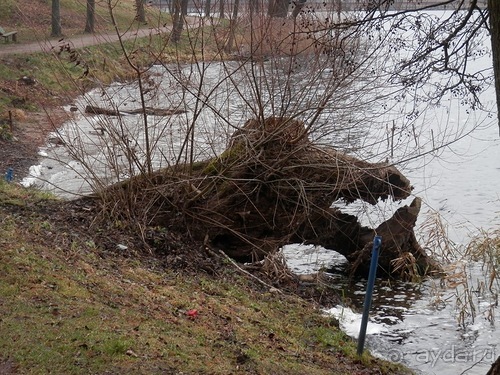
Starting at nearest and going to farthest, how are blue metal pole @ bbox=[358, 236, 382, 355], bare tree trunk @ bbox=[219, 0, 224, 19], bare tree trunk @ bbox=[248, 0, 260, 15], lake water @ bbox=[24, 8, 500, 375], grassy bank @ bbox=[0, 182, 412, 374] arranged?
grassy bank @ bbox=[0, 182, 412, 374] < blue metal pole @ bbox=[358, 236, 382, 355] < lake water @ bbox=[24, 8, 500, 375] < bare tree trunk @ bbox=[248, 0, 260, 15] < bare tree trunk @ bbox=[219, 0, 224, 19]

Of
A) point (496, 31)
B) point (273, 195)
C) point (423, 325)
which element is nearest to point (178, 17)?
point (273, 195)

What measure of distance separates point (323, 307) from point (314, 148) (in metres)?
2.51

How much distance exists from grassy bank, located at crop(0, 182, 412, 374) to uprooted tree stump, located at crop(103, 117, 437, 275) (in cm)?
111

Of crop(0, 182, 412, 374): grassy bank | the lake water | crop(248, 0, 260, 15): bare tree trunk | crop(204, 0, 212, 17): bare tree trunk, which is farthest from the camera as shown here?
crop(204, 0, 212, 17): bare tree trunk

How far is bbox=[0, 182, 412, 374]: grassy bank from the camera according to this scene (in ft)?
21.1

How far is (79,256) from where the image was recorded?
31.3 feet

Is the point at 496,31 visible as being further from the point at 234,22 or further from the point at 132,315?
the point at 234,22

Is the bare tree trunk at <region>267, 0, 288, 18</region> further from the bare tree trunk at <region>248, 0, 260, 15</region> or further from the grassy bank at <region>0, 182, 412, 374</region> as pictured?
the grassy bank at <region>0, 182, 412, 374</region>

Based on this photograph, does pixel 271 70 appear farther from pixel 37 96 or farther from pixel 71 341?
pixel 37 96

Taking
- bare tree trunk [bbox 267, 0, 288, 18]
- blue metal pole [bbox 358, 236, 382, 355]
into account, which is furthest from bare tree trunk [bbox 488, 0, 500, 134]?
bare tree trunk [bbox 267, 0, 288, 18]

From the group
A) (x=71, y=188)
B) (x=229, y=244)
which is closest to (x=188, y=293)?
(x=229, y=244)

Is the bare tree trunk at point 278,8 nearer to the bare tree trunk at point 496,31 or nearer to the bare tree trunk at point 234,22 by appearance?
the bare tree trunk at point 234,22

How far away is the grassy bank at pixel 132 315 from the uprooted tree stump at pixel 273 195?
111 cm

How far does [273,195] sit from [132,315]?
5.05 metres
